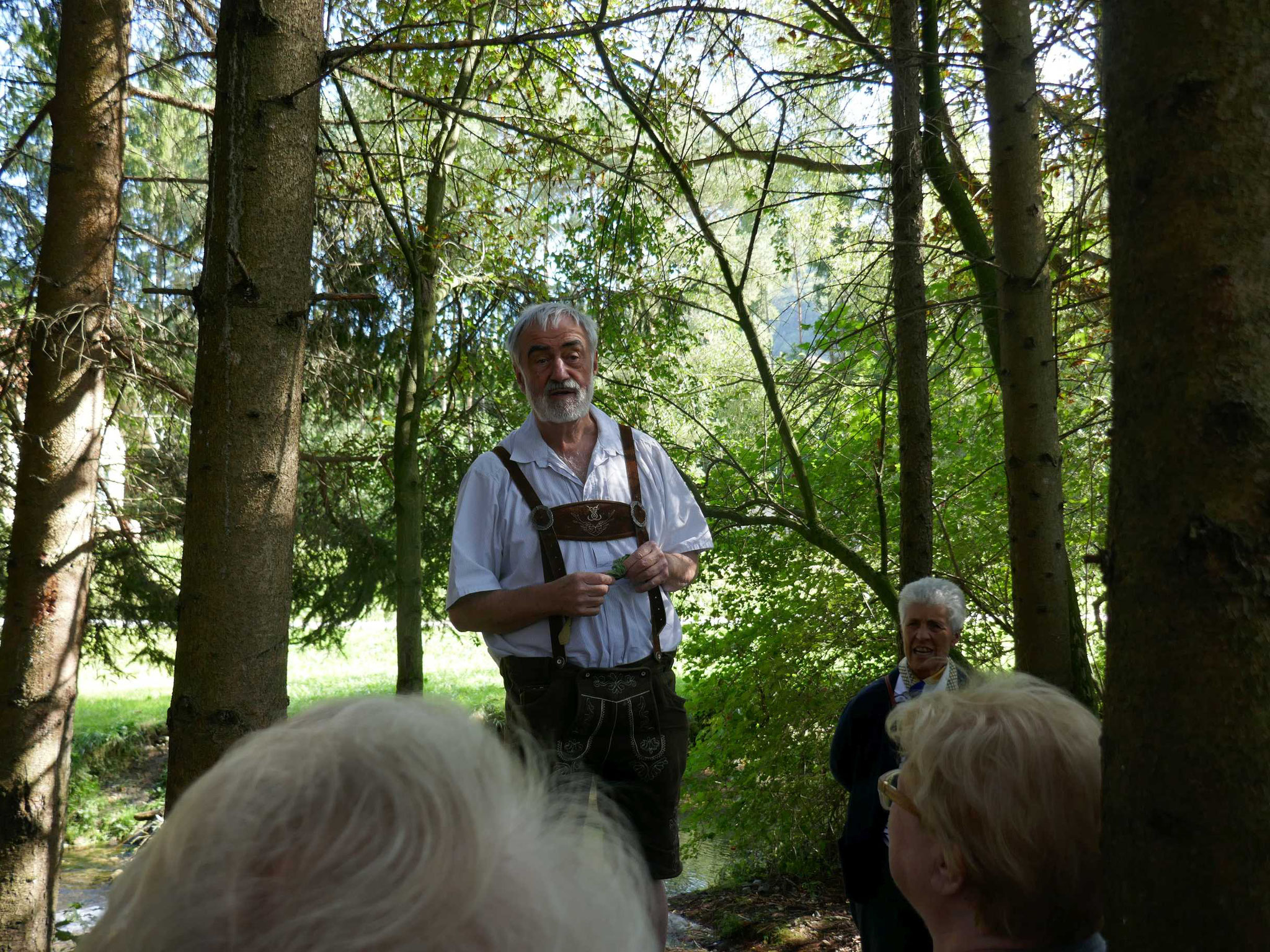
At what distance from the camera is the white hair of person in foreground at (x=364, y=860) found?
61 cm

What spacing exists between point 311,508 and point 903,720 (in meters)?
7.22

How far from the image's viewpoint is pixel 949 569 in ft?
18.3

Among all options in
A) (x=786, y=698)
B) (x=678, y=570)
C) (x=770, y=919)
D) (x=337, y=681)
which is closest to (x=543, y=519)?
(x=678, y=570)

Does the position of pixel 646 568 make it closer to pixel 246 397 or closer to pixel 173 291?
pixel 246 397

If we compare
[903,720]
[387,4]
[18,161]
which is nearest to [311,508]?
[18,161]

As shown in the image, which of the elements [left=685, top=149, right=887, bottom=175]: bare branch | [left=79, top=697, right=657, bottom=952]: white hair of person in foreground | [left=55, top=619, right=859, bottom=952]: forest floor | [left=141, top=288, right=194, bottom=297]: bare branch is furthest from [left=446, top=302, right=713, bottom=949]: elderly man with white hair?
[left=79, top=697, right=657, bottom=952]: white hair of person in foreground

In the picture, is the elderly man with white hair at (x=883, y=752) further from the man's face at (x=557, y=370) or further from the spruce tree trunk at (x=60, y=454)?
the spruce tree trunk at (x=60, y=454)

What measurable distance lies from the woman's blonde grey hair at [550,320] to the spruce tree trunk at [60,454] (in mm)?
2072

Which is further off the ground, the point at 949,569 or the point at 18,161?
the point at 18,161

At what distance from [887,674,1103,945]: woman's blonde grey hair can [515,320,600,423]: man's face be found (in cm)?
169

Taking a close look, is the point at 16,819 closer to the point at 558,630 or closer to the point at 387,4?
the point at 558,630

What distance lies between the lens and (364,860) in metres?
0.62

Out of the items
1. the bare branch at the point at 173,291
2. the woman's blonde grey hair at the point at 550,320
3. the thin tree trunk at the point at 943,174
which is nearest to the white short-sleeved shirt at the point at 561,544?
the woman's blonde grey hair at the point at 550,320

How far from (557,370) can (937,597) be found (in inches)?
57.1
